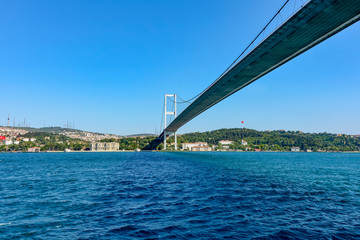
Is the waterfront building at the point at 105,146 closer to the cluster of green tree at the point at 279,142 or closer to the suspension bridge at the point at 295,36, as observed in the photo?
the cluster of green tree at the point at 279,142

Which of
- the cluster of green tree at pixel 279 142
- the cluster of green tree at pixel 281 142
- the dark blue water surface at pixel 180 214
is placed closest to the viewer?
the dark blue water surface at pixel 180 214

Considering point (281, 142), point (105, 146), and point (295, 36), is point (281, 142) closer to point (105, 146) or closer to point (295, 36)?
point (105, 146)

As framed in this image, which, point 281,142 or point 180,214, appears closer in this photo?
point 180,214

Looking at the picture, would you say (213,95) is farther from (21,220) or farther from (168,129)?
(168,129)

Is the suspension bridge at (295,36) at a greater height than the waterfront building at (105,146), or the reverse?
the suspension bridge at (295,36)

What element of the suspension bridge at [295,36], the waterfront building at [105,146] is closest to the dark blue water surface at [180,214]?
the suspension bridge at [295,36]

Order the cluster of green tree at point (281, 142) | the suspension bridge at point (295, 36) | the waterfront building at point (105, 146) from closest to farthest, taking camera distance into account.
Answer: the suspension bridge at point (295, 36), the waterfront building at point (105, 146), the cluster of green tree at point (281, 142)

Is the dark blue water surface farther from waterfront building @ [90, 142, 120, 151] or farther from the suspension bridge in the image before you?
waterfront building @ [90, 142, 120, 151]

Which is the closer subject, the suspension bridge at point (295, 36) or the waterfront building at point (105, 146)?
the suspension bridge at point (295, 36)

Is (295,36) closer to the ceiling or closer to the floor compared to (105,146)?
closer to the ceiling

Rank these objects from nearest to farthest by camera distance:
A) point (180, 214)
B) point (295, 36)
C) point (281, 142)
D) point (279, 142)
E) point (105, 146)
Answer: point (180, 214) → point (295, 36) → point (105, 146) → point (281, 142) → point (279, 142)

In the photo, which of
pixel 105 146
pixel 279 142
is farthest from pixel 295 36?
pixel 279 142
